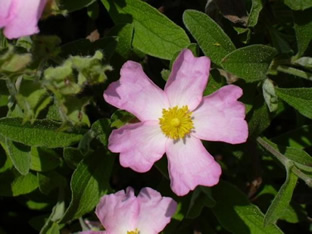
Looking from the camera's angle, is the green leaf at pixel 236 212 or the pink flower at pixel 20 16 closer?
the pink flower at pixel 20 16

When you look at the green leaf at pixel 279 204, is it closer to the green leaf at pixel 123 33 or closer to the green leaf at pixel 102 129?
the green leaf at pixel 102 129

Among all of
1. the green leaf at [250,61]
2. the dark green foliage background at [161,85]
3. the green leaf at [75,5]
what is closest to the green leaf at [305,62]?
the dark green foliage background at [161,85]

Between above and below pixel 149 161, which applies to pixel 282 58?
above

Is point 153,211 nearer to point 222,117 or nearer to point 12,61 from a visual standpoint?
point 222,117

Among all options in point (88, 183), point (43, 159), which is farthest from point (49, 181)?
point (88, 183)

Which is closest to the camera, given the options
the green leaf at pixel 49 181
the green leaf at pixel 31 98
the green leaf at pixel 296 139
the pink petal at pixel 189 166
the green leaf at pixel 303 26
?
the green leaf at pixel 31 98

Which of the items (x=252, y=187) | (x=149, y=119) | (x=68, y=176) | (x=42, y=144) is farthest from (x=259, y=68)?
(x=68, y=176)

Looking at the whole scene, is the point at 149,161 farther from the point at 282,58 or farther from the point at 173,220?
the point at 282,58

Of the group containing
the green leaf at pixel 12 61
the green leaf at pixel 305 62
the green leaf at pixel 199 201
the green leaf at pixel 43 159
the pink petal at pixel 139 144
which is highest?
the green leaf at pixel 12 61

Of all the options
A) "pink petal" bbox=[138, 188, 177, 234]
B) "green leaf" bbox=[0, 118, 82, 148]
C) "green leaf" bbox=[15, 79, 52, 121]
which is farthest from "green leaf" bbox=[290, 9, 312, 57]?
"green leaf" bbox=[15, 79, 52, 121]
